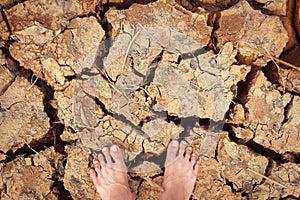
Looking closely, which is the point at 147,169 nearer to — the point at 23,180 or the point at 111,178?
the point at 111,178

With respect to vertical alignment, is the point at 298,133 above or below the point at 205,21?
below

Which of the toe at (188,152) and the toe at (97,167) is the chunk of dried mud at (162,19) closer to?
the toe at (188,152)

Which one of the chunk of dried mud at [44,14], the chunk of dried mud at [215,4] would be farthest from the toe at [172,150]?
the chunk of dried mud at [44,14]

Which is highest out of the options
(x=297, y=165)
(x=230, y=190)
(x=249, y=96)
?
(x=249, y=96)

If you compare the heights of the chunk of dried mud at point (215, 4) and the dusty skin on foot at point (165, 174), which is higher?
the chunk of dried mud at point (215, 4)

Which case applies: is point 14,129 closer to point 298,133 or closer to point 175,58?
point 175,58

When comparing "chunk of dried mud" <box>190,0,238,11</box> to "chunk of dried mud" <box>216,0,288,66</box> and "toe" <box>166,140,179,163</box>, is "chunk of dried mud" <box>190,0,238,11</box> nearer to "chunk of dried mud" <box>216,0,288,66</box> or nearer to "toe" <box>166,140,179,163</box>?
"chunk of dried mud" <box>216,0,288,66</box>

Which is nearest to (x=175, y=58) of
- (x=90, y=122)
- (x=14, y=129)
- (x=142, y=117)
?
(x=142, y=117)

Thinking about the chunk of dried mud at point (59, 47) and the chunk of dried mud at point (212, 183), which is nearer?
the chunk of dried mud at point (59, 47)
